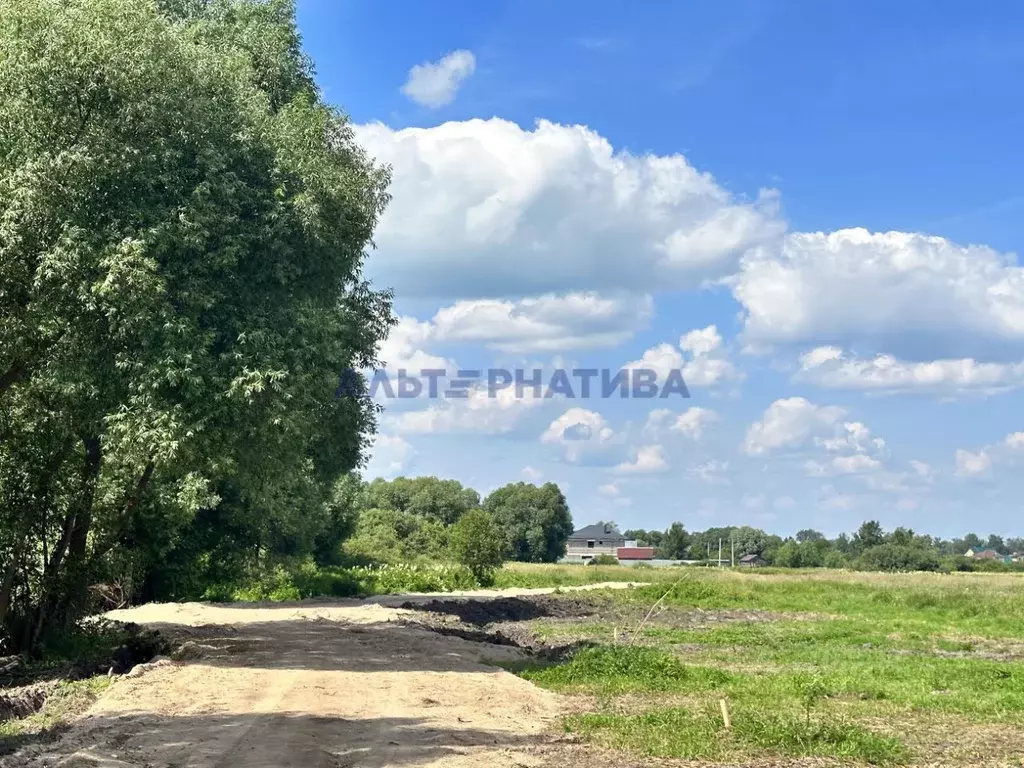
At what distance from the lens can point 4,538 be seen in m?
20.5

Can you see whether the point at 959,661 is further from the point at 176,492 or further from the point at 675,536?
the point at 675,536

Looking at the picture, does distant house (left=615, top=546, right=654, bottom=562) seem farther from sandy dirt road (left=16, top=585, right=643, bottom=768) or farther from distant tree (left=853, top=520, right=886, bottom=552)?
sandy dirt road (left=16, top=585, right=643, bottom=768)

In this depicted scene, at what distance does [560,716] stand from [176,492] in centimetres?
1561

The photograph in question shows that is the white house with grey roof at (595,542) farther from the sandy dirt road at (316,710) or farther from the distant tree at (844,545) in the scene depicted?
the sandy dirt road at (316,710)

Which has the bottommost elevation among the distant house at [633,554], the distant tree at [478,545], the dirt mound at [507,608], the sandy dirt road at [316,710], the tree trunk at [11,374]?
the dirt mound at [507,608]

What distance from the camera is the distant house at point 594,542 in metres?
190

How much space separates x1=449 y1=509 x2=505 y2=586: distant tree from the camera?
2343 inches

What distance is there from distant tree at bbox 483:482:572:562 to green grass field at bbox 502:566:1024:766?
10304 centimetres

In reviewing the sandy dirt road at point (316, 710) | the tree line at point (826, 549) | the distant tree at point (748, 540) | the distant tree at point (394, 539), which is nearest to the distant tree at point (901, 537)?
the tree line at point (826, 549)

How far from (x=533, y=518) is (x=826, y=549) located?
44299 mm

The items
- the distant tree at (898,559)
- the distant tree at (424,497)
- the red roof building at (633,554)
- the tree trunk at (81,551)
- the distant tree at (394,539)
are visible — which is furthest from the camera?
the red roof building at (633,554)

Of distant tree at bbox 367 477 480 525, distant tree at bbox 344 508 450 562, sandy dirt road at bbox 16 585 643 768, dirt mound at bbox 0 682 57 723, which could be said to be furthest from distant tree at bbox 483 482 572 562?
dirt mound at bbox 0 682 57 723

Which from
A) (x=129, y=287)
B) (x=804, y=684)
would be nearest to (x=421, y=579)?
(x=804, y=684)

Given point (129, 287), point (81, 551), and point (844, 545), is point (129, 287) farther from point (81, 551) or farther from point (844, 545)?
point (844, 545)
